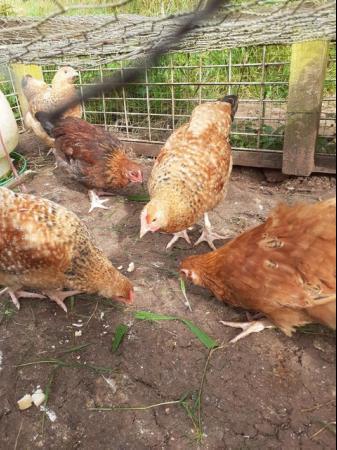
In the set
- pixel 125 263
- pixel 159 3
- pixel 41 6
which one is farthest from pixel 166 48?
→ pixel 125 263

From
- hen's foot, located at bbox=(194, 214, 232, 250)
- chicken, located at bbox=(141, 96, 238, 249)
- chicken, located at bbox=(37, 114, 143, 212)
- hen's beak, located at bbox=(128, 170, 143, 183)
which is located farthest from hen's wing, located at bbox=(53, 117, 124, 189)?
hen's foot, located at bbox=(194, 214, 232, 250)

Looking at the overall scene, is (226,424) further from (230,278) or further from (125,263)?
(125,263)

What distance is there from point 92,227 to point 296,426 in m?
2.04

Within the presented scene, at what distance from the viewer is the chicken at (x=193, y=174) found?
1948 millimetres

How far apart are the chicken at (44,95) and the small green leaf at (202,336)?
269 centimetres

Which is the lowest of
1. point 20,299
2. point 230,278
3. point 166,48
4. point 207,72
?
point 20,299

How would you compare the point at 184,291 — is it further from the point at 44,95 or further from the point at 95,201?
the point at 44,95

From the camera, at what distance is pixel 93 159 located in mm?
3072

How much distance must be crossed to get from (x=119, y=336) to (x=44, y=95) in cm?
325

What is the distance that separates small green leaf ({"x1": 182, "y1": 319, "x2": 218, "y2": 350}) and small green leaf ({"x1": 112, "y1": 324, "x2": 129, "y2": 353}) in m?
0.33

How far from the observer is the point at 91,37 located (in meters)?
1.57

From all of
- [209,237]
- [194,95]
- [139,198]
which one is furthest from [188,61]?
[209,237]

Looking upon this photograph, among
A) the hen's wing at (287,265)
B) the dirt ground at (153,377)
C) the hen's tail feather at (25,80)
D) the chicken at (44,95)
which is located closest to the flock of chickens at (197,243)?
Answer: the hen's wing at (287,265)

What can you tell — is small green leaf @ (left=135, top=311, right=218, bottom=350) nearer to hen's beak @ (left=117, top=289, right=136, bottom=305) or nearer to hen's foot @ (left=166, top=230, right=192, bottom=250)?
hen's beak @ (left=117, top=289, right=136, bottom=305)
